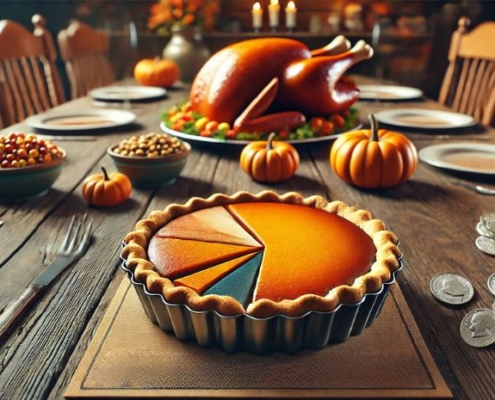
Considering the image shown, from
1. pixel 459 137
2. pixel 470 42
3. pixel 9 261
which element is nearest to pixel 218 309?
pixel 9 261

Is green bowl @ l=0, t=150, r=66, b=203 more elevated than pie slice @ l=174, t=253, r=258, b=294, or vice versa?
pie slice @ l=174, t=253, r=258, b=294

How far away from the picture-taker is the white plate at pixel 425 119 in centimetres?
165

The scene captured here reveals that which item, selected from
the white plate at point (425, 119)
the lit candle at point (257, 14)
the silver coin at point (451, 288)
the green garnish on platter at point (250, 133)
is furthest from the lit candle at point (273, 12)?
the silver coin at point (451, 288)

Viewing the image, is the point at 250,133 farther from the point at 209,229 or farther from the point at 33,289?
the point at 33,289

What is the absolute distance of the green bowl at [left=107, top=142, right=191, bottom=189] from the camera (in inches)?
43.9

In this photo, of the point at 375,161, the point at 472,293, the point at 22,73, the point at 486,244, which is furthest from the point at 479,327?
the point at 22,73

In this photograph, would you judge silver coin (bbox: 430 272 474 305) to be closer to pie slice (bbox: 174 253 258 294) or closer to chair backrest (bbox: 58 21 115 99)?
pie slice (bbox: 174 253 258 294)

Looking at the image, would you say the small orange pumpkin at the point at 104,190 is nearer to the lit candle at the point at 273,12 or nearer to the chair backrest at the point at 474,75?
the lit candle at the point at 273,12

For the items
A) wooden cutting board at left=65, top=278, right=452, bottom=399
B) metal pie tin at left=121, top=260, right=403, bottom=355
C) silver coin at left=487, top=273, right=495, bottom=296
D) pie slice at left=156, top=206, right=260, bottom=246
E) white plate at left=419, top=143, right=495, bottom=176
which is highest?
pie slice at left=156, top=206, right=260, bottom=246

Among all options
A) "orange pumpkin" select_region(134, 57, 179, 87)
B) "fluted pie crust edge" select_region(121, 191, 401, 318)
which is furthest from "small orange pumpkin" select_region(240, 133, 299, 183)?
"orange pumpkin" select_region(134, 57, 179, 87)

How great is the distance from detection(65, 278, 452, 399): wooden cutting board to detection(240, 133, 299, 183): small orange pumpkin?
591 mm

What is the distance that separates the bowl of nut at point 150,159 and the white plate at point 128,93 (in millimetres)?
1122

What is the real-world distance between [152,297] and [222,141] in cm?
85

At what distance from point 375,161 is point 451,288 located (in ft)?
1.45
